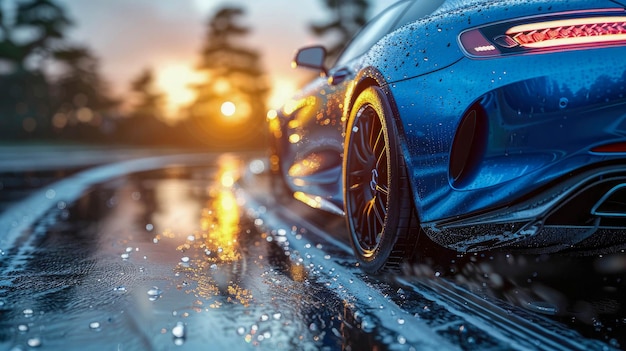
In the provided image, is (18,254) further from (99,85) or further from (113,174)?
(99,85)

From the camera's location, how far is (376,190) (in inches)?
164

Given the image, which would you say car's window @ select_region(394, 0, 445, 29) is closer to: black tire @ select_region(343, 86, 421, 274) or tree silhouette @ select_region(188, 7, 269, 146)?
black tire @ select_region(343, 86, 421, 274)

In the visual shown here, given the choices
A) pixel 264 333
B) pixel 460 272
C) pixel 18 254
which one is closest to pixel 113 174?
pixel 18 254

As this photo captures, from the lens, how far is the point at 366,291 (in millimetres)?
3775

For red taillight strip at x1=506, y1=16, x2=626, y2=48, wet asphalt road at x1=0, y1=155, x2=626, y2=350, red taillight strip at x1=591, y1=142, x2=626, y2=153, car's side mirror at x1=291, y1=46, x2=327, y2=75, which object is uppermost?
car's side mirror at x1=291, y1=46, x2=327, y2=75

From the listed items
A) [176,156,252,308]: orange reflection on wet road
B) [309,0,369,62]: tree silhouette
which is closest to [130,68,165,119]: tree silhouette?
[309,0,369,62]: tree silhouette

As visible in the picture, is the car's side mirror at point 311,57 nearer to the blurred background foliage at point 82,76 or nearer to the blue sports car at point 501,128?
the blue sports car at point 501,128

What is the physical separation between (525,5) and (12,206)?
5.95m

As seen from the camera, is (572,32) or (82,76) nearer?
(572,32)

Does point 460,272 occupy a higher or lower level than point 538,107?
lower

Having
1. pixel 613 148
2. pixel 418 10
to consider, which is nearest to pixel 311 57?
pixel 418 10

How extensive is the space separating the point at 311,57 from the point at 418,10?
1724mm

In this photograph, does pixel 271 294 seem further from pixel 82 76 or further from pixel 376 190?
pixel 82 76

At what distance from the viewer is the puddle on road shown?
2969mm
